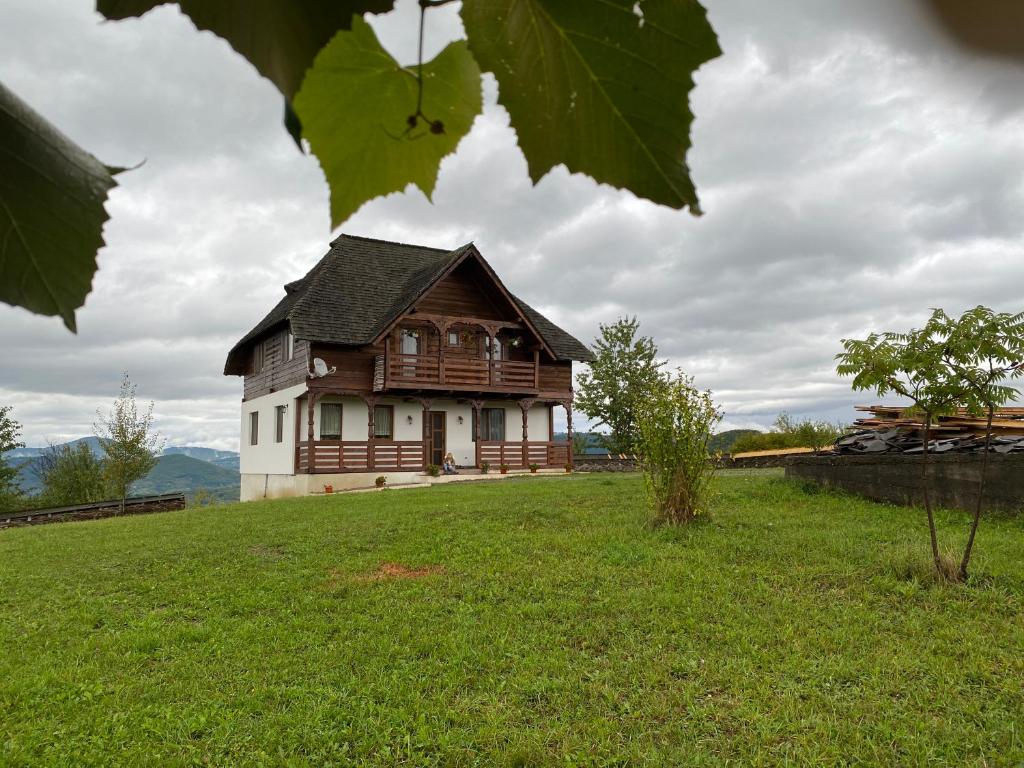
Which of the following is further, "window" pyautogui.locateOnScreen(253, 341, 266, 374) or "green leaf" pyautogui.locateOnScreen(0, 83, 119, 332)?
"window" pyautogui.locateOnScreen(253, 341, 266, 374)

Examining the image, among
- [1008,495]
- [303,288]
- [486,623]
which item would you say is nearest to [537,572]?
[486,623]

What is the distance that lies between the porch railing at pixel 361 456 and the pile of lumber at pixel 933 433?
1255cm

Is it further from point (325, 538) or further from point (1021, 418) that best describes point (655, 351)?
point (325, 538)

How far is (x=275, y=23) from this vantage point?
297mm

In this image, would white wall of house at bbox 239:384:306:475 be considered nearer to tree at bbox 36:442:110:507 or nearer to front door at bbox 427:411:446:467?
front door at bbox 427:411:446:467

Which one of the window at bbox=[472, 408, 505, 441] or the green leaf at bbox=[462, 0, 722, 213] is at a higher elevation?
the window at bbox=[472, 408, 505, 441]

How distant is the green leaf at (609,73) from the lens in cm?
34

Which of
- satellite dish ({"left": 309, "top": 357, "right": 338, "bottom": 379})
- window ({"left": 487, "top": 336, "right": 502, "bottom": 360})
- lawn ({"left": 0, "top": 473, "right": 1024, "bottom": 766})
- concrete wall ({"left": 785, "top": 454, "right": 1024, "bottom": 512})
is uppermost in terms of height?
window ({"left": 487, "top": 336, "right": 502, "bottom": 360})

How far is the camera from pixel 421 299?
2108 cm

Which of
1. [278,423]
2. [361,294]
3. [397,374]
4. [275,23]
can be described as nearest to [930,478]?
[275,23]

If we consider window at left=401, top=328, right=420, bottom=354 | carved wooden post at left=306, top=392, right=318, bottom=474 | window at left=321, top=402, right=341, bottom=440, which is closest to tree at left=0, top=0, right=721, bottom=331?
carved wooden post at left=306, top=392, right=318, bottom=474

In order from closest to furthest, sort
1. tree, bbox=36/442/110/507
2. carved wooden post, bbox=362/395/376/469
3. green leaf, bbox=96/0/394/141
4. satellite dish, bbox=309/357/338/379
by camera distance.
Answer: green leaf, bbox=96/0/394/141 < satellite dish, bbox=309/357/338/379 < carved wooden post, bbox=362/395/376/469 < tree, bbox=36/442/110/507

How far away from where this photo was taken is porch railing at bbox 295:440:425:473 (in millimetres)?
20484

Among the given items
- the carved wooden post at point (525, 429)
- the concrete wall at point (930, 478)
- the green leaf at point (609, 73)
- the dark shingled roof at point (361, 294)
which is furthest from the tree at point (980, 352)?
the carved wooden post at point (525, 429)
